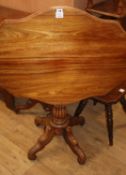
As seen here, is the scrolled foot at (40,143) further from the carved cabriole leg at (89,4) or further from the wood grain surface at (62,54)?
the carved cabriole leg at (89,4)

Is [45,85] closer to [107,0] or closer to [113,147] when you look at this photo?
[113,147]

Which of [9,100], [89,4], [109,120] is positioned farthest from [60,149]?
[89,4]

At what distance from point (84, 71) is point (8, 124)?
1.13m

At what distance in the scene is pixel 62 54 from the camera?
135cm

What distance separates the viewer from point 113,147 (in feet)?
6.39

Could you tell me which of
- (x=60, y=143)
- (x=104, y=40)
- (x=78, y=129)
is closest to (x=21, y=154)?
(x=60, y=143)

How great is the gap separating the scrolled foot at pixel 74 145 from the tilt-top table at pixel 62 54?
0.64 meters

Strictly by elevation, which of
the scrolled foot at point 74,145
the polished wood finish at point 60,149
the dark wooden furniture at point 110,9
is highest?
the dark wooden furniture at point 110,9

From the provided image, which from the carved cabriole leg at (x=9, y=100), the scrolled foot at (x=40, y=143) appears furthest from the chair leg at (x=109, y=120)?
the carved cabriole leg at (x=9, y=100)

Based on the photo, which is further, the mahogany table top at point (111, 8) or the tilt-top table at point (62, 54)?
the mahogany table top at point (111, 8)

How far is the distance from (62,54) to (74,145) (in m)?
0.78

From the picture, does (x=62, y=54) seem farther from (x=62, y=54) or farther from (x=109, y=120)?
(x=109, y=120)

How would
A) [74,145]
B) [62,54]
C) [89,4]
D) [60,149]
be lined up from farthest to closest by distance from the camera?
[89,4] → [60,149] → [74,145] → [62,54]

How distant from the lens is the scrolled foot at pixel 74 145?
5.81 feet
